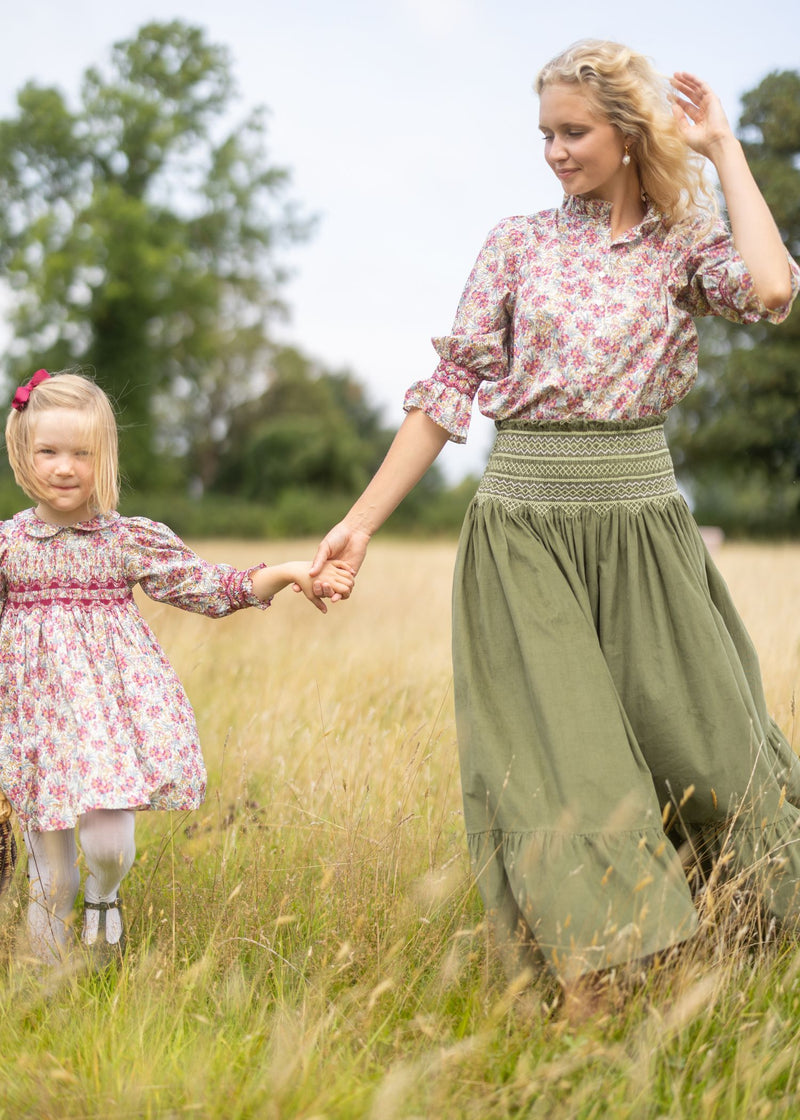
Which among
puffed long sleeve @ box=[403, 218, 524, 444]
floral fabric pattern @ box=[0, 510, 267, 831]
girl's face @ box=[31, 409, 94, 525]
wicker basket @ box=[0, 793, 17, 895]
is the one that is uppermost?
puffed long sleeve @ box=[403, 218, 524, 444]

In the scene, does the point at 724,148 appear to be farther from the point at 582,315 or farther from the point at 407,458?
the point at 407,458

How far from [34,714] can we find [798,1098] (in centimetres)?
193

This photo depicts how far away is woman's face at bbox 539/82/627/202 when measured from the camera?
8.77ft

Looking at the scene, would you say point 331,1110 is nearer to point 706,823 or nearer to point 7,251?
point 706,823

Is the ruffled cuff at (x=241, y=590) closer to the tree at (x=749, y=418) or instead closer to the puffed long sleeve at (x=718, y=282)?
the puffed long sleeve at (x=718, y=282)

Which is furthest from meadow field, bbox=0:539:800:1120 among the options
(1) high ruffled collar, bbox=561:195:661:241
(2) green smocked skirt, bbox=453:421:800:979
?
(1) high ruffled collar, bbox=561:195:661:241

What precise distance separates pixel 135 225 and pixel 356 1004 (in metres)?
24.5

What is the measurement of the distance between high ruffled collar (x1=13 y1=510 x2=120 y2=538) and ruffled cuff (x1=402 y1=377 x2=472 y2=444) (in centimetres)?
86

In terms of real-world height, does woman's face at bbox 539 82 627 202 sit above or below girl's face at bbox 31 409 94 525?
above

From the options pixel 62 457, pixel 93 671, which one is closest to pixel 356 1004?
pixel 93 671

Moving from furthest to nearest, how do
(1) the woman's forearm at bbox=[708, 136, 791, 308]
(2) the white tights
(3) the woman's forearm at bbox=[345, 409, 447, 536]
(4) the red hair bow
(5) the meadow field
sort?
(4) the red hair bow → (3) the woman's forearm at bbox=[345, 409, 447, 536] → (2) the white tights → (1) the woman's forearm at bbox=[708, 136, 791, 308] → (5) the meadow field

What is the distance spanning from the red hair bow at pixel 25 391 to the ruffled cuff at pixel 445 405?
100 cm

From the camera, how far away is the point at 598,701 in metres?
2.52

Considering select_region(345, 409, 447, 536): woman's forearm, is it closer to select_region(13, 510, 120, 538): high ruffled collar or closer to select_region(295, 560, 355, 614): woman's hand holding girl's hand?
select_region(295, 560, 355, 614): woman's hand holding girl's hand
